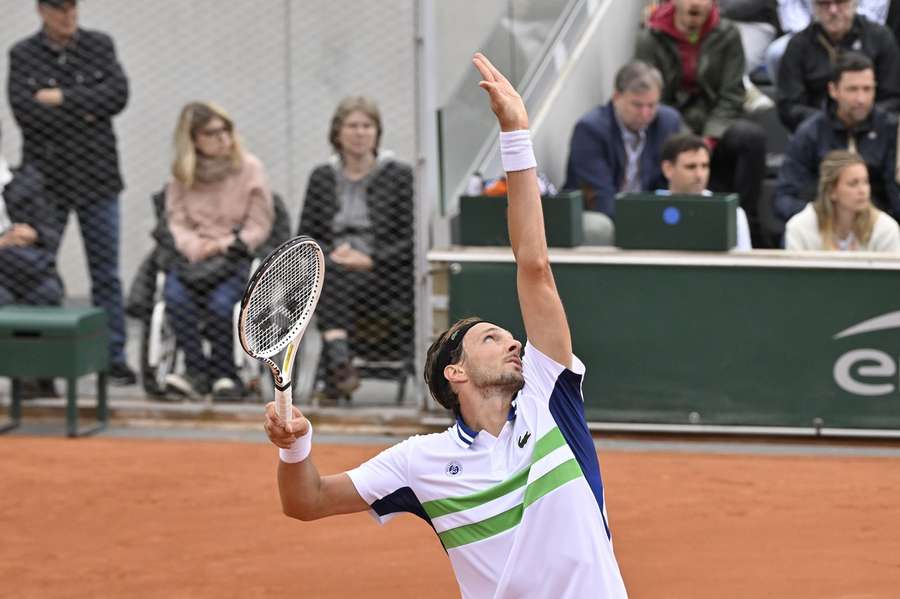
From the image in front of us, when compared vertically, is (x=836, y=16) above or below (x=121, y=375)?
above

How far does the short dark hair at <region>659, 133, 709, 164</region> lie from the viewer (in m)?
9.37

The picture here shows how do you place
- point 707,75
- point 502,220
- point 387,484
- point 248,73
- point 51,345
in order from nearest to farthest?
point 387,484 → point 502,220 → point 51,345 → point 707,75 → point 248,73

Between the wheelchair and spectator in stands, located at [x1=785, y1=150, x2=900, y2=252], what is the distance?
3.20 metres

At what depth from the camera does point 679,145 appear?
945 cm

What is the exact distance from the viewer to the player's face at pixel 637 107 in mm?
9961

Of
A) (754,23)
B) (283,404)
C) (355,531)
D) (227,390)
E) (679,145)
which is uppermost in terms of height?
(754,23)

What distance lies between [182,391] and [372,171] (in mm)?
1869

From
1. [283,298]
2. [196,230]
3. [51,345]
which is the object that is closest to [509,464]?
[283,298]

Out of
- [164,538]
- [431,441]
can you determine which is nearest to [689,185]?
[164,538]

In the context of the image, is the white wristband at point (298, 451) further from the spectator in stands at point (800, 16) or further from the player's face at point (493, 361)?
the spectator in stands at point (800, 16)

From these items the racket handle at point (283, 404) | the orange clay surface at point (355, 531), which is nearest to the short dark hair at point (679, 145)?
the orange clay surface at point (355, 531)

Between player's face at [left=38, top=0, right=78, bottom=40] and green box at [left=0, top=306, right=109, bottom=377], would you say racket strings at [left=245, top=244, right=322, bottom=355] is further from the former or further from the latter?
player's face at [left=38, top=0, right=78, bottom=40]

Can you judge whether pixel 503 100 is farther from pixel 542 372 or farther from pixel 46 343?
pixel 46 343

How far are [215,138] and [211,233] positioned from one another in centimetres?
60
